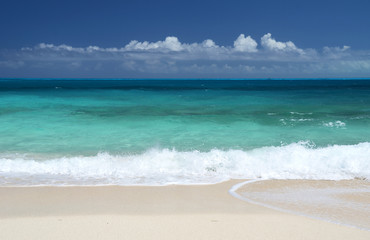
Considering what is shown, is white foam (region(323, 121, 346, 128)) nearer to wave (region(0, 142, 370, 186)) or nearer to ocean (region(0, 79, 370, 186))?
ocean (region(0, 79, 370, 186))

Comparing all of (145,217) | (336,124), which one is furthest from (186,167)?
(336,124)

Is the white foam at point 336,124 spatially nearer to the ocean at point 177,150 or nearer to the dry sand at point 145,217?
the ocean at point 177,150

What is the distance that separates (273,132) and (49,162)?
8672mm

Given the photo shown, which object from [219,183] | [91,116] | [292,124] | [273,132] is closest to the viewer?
[219,183]

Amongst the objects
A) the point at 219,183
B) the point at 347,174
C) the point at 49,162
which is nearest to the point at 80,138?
the point at 49,162

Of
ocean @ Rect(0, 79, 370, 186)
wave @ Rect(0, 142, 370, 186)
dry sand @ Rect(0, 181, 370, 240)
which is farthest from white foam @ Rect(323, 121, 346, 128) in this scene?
dry sand @ Rect(0, 181, 370, 240)

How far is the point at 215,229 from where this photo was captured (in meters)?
4.65

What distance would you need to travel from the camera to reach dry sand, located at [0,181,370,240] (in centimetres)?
448

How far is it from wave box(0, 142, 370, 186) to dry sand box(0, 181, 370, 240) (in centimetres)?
90

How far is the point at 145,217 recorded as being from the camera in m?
5.09

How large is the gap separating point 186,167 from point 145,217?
12.2 feet

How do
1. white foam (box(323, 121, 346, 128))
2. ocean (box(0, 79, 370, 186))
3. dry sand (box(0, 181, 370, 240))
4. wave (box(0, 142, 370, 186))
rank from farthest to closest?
white foam (box(323, 121, 346, 128)), ocean (box(0, 79, 370, 186)), wave (box(0, 142, 370, 186)), dry sand (box(0, 181, 370, 240))

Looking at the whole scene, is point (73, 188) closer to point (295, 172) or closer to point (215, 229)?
point (215, 229)

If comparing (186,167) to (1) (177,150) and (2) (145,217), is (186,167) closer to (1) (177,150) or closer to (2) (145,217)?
(1) (177,150)
